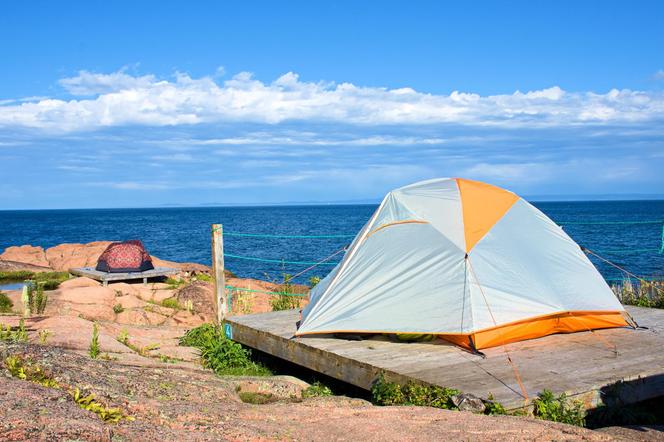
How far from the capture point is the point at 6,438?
3.29 m

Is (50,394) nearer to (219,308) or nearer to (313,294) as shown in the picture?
(313,294)

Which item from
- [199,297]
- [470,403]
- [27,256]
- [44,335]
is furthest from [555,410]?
[27,256]

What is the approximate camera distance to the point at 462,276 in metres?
7.64

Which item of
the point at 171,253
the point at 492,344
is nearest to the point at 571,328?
the point at 492,344

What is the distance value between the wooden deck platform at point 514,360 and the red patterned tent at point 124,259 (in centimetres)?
1180

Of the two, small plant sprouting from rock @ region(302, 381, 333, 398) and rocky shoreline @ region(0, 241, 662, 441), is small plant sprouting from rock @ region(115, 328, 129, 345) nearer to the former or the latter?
rocky shoreline @ region(0, 241, 662, 441)

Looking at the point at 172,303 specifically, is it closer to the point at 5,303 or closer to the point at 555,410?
the point at 5,303

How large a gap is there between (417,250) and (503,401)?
289 centimetres

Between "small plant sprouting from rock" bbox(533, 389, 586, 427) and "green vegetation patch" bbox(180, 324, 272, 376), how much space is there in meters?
4.22

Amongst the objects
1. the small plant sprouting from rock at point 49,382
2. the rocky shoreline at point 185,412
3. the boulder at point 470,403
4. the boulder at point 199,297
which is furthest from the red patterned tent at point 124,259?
the boulder at point 470,403

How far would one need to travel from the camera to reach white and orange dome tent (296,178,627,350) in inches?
297

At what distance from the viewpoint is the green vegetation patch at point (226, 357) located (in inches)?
344

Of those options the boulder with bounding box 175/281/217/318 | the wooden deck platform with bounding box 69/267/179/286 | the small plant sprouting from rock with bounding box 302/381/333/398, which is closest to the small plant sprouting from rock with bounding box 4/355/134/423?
the small plant sprouting from rock with bounding box 302/381/333/398

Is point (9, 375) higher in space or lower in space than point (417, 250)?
lower
